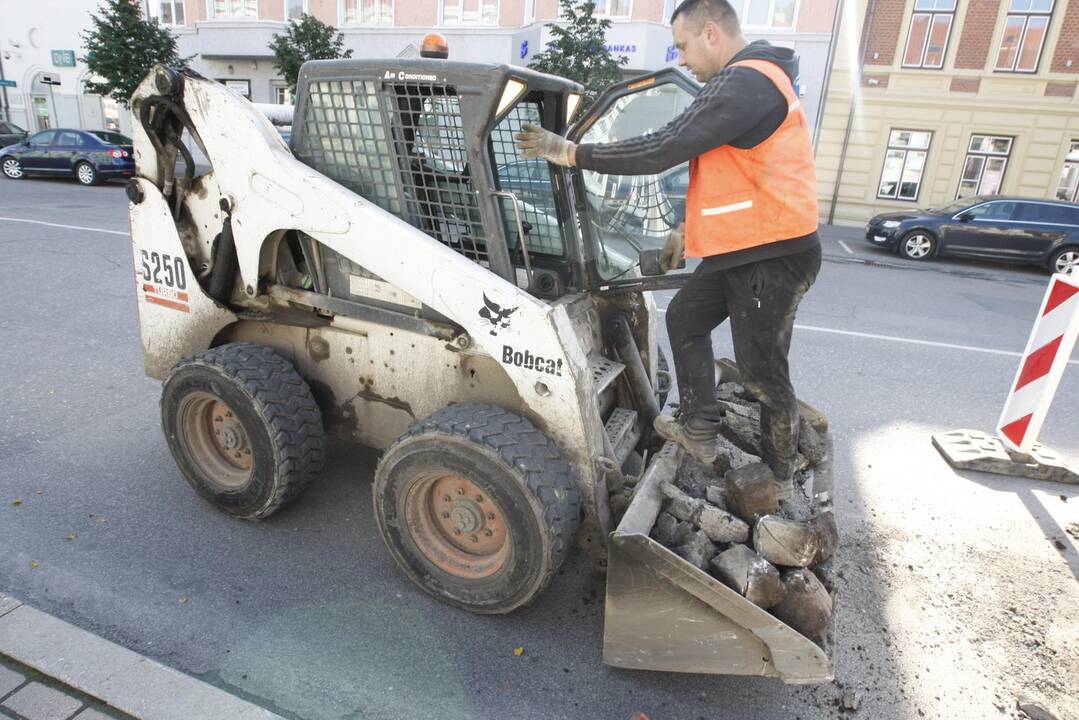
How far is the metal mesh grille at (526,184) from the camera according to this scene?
310 cm

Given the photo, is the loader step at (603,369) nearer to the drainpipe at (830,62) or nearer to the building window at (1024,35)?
the drainpipe at (830,62)

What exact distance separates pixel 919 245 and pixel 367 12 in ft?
62.3

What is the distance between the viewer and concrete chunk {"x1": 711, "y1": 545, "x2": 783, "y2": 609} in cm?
227

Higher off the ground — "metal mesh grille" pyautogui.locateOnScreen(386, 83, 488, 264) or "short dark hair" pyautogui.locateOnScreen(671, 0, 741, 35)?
"short dark hair" pyautogui.locateOnScreen(671, 0, 741, 35)

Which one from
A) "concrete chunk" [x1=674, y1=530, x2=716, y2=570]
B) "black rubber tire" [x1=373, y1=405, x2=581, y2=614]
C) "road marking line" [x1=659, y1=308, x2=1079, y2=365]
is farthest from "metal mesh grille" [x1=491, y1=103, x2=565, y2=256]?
"road marking line" [x1=659, y1=308, x2=1079, y2=365]

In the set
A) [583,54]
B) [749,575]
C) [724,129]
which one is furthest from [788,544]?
[583,54]

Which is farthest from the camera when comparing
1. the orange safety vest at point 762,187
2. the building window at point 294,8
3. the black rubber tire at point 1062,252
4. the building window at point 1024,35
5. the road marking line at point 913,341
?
the building window at point 294,8

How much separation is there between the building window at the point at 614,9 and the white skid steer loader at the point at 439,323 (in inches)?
761

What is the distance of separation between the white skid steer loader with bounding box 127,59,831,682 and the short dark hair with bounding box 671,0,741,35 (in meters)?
0.35

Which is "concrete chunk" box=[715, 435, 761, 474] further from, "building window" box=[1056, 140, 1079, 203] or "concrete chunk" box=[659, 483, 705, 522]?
"building window" box=[1056, 140, 1079, 203]

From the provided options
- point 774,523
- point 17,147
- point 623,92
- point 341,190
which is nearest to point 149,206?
point 341,190

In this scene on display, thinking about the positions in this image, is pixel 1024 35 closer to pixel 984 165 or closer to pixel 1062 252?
pixel 984 165

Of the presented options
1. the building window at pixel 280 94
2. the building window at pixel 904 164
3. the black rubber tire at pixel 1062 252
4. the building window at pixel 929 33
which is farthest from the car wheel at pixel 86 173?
the black rubber tire at pixel 1062 252

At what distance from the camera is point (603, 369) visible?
10.3 ft
